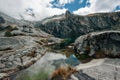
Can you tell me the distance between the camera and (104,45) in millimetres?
A: 28812

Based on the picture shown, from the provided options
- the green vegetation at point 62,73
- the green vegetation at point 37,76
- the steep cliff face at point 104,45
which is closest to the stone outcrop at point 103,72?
the green vegetation at point 62,73

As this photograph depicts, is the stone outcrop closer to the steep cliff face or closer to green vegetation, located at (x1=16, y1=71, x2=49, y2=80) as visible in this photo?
green vegetation, located at (x1=16, y1=71, x2=49, y2=80)

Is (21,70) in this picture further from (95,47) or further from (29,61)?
(95,47)

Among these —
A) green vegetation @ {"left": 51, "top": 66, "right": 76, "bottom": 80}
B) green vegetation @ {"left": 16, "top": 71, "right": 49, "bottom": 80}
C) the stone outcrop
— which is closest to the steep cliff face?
the stone outcrop

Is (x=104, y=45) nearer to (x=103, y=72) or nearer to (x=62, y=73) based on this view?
(x=103, y=72)

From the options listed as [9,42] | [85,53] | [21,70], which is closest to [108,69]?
[85,53]

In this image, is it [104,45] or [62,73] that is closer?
[62,73]

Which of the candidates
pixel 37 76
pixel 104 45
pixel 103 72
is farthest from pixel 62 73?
pixel 104 45

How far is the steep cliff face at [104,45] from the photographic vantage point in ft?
89.3

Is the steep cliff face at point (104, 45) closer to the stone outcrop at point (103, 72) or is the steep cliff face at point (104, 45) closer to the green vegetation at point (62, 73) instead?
the stone outcrop at point (103, 72)

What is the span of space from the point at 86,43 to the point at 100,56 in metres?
5.88

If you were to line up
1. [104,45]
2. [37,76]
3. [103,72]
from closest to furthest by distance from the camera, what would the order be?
[103,72], [37,76], [104,45]

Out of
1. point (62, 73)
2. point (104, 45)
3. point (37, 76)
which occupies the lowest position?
point (37, 76)

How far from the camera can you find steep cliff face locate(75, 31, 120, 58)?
89.3 ft
